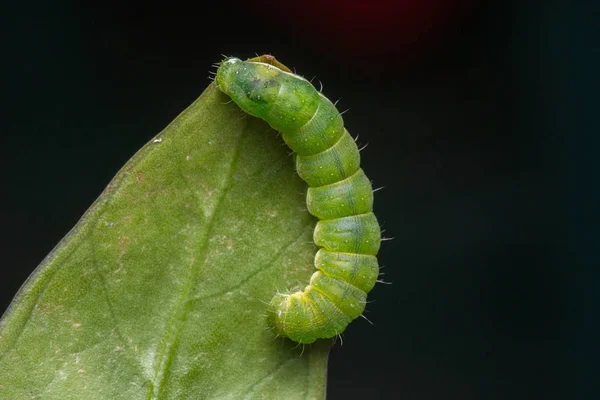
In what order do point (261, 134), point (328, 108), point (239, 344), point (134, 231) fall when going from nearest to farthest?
point (134, 231) < point (239, 344) < point (261, 134) < point (328, 108)

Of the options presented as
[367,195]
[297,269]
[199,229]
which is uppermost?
[367,195]

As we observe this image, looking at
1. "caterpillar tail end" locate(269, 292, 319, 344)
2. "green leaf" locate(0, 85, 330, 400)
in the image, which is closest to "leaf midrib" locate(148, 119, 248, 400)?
"green leaf" locate(0, 85, 330, 400)

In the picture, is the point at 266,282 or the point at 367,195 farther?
the point at 367,195

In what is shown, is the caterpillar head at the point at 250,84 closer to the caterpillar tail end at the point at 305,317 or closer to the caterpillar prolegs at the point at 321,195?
the caterpillar prolegs at the point at 321,195

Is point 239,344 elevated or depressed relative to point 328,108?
depressed

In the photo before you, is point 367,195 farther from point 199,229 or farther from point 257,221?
point 199,229

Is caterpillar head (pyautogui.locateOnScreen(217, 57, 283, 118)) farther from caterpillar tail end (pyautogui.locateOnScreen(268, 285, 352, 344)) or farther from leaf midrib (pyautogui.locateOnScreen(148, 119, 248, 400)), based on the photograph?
Result: caterpillar tail end (pyautogui.locateOnScreen(268, 285, 352, 344))

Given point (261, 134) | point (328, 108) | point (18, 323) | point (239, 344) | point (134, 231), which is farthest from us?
point (328, 108)

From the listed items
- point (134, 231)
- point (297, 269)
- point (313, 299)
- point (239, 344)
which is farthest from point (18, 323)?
point (313, 299)

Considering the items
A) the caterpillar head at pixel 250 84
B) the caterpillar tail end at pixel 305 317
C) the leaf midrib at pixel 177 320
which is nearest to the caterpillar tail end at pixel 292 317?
the caterpillar tail end at pixel 305 317
